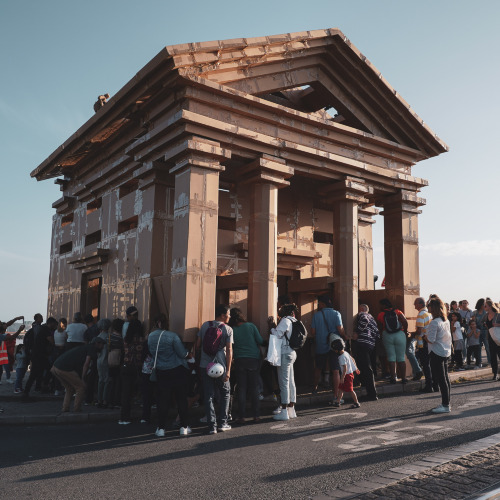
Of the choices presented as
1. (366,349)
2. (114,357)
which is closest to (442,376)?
(366,349)

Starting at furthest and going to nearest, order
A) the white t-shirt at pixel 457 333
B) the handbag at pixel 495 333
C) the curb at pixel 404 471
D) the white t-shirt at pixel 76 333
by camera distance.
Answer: the white t-shirt at pixel 457 333, the handbag at pixel 495 333, the white t-shirt at pixel 76 333, the curb at pixel 404 471

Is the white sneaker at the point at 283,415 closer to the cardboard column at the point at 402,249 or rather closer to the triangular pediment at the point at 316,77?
the cardboard column at the point at 402,249

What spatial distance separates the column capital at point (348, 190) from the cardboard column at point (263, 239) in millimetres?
1575

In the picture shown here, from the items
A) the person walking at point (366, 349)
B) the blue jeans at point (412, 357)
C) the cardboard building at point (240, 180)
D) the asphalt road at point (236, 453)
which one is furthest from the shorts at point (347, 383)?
the blue jeans at point (412, 357)

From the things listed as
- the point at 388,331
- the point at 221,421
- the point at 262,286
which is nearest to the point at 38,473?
the point at 221,421

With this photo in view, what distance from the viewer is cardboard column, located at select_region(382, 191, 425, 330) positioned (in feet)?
37.9

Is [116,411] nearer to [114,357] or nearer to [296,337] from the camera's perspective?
[114,357]

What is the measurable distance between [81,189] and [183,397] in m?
8.36

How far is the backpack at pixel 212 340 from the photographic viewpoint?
6859mm

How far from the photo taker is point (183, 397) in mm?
6750

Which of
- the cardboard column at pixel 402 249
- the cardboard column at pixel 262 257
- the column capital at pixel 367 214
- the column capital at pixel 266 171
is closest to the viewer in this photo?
the cardboard column at pixel 262 257

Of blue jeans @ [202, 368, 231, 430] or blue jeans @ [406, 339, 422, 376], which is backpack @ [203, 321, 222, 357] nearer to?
blue jeans @ [202, 368, 231, 430]

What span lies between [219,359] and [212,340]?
296 mm

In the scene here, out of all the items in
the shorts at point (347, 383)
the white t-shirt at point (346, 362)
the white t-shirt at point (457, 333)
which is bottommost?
the shorts at point (347, 383)
